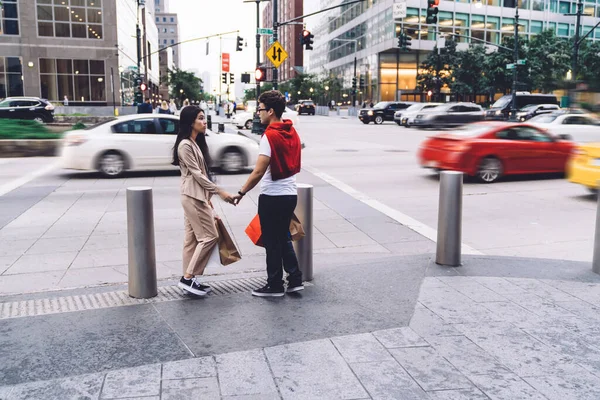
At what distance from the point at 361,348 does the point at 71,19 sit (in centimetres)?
5330

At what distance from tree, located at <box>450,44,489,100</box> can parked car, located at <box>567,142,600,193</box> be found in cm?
4682

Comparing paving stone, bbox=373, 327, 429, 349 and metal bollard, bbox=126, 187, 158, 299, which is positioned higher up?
metal bollard, bbox=126, 187, 158, 299

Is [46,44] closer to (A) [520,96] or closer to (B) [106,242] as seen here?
(A) [520,96]

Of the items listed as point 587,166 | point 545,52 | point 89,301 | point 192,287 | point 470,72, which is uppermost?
point 545,52

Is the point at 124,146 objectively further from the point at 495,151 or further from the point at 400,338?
the point at 400,338

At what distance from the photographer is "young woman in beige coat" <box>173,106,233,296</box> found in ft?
16.3

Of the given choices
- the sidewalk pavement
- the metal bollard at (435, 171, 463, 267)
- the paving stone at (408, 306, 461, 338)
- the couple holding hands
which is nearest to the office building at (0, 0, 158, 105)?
the metal bollard at (435, 171, 463, 267)

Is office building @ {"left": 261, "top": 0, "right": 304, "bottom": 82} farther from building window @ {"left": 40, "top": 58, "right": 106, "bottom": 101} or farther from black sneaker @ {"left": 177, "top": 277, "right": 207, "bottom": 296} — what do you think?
black sneaker @ {"left": 177, "top": 277, "right": 207, "bottom": 296}

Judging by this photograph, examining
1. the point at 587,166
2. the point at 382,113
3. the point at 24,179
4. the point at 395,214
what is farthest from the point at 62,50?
the point at 587,166

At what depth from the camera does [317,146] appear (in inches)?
918

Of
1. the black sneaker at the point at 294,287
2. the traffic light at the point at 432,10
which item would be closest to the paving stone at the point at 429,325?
the black sneaker at the point at 294,287

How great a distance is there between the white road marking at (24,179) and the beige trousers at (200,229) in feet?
25.9

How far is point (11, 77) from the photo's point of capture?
4862 cm

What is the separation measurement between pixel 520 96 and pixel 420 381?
4142cm
